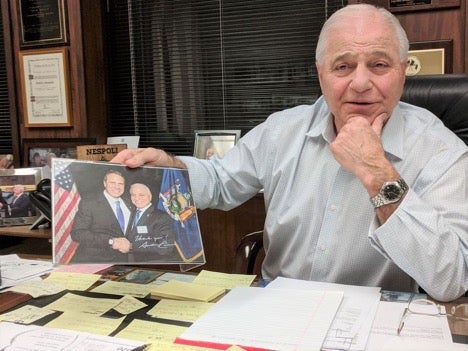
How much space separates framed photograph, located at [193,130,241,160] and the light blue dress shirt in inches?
34.3

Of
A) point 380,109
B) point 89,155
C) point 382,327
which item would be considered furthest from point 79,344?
point 89,155

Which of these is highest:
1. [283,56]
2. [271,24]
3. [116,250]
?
[271,24]

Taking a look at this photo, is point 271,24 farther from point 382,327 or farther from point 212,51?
point 382,327

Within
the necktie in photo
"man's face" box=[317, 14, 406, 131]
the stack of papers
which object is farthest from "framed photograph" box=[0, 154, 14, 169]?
"man's face" box=[317, 14, 406, 131]

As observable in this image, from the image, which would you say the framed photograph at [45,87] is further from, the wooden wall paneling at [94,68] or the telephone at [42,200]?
the telephone at [42,200]

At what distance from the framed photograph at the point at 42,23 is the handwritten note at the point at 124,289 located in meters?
1.92

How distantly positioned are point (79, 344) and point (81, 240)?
18 centimetres

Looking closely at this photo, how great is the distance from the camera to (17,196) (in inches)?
87.0

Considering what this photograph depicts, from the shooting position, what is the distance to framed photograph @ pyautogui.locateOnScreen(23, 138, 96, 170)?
262 cm

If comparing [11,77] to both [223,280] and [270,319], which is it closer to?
[223,280]

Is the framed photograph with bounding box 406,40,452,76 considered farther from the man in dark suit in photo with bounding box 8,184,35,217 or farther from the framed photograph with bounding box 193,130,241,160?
the man in dark suit in photo with bounding box 8,184,35,217

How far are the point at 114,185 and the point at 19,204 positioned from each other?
1516 millimetres

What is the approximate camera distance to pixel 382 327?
80 centimetres

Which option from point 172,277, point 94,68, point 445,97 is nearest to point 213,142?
point 94,68
